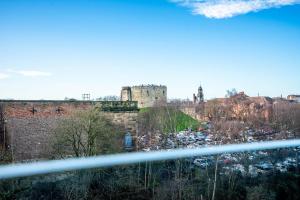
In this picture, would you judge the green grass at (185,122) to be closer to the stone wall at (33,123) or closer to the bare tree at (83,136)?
the stone wall at (33,123)

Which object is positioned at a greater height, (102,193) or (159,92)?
(159,92)

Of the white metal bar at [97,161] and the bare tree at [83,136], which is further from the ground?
→ the white metal bar at [97,161]

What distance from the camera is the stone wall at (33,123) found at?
15.2m

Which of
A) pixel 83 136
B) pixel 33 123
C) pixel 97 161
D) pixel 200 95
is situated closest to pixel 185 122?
pixel 200 95

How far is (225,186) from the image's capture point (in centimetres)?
1130

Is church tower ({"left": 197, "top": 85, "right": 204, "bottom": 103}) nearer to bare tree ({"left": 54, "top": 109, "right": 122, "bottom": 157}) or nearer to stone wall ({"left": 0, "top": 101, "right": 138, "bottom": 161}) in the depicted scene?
stone wall ({"left": 0, "top": 101, "right": 138, "bottom": 161})

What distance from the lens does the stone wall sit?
1520 cm

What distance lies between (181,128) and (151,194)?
18.9 m

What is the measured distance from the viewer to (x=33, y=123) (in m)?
15.6

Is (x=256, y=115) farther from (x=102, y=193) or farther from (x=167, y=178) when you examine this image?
(x=102, y=193)

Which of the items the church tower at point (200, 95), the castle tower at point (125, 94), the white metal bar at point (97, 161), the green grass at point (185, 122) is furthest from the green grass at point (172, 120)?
the white metal bar at point (97, 161)

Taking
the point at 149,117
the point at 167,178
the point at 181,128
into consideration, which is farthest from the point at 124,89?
the point at 167,178

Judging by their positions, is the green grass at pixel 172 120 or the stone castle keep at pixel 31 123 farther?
the green grass at pixel 172 120

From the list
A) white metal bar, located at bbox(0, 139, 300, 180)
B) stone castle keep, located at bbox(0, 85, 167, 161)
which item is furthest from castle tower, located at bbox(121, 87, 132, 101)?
white metal bar, located at bbox(0, 139, 300, 180)
